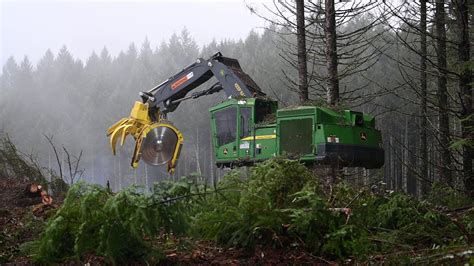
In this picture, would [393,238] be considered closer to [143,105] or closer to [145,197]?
[145,197]

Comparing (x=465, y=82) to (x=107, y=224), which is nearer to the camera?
(x=107, y=224)

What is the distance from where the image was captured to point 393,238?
3660 mm

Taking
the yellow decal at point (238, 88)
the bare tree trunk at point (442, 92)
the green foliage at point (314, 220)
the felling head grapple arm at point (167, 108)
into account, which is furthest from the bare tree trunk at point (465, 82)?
the yellow decal at point (238, 88)

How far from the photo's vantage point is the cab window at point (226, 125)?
38.0 feet

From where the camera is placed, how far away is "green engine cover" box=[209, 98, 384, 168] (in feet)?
33.2

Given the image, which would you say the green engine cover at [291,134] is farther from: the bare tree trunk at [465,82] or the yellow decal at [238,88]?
the bare tree trunk at [465,82]

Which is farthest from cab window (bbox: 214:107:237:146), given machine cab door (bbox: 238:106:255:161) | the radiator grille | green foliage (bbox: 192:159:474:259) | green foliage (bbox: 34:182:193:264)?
green foliage (bbox: 34:182:193:264)

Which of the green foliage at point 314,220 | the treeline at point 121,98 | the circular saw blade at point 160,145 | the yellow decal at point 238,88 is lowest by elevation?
the green foliage at point 314,220

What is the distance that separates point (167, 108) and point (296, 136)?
4.41m

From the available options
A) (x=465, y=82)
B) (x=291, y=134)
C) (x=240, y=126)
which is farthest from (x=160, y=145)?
(x=465, y=82)

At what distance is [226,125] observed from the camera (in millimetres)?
11742

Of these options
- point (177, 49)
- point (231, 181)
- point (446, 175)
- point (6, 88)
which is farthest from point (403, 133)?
point (6, 88)

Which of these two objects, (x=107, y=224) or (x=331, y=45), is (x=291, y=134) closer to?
(x=331, y=45)

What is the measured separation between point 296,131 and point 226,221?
257 inches
